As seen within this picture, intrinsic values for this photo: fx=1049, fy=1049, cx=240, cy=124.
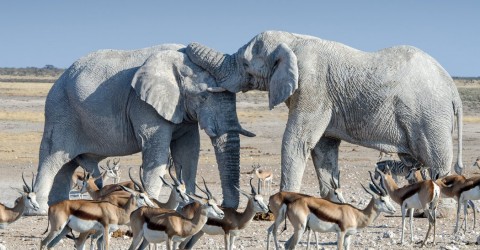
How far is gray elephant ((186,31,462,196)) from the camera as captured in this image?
56.6 feet

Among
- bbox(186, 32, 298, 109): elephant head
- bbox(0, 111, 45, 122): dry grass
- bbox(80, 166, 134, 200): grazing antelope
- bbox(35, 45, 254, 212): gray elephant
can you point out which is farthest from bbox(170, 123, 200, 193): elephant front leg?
bbox(0, 111, 45, 122): dry grass

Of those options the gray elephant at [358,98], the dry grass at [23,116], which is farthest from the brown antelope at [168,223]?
the dry grass at [23,116]

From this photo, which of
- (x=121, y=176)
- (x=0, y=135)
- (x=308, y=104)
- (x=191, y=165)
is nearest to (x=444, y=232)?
(x=308, y=104)

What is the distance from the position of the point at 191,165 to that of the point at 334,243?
3688mm

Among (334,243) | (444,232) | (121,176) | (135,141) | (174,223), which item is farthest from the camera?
(121,176)

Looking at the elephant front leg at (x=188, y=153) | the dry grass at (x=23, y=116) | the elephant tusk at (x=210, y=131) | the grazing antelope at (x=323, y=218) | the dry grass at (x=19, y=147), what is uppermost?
the grazing antelope at (x=323, y=218)

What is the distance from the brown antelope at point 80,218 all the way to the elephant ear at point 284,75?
4.10 m

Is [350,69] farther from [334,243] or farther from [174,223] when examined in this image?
[174,223]

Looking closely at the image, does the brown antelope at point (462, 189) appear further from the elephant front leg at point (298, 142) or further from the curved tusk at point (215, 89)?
the curved tusk at point (215, 89)

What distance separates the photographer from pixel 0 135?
3981cm

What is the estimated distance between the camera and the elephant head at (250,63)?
1738 centimetres

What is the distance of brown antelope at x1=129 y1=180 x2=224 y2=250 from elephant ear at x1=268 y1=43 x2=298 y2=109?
390 centimetres

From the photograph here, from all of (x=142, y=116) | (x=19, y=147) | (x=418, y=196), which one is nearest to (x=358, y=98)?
(x=418, y=196)

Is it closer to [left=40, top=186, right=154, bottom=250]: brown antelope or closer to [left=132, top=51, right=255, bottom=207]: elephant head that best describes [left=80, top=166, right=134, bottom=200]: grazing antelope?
[left=132, top=51, right=255, bottom=207]: elephant head
